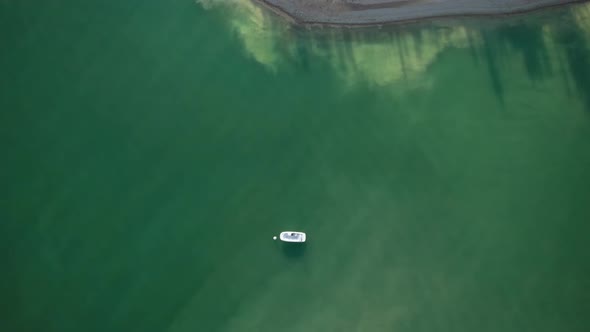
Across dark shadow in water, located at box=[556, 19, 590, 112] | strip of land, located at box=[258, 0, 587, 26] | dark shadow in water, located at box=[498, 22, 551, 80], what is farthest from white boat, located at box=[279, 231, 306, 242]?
dark shadow in water, located at box=[556, 19, 590, 112]

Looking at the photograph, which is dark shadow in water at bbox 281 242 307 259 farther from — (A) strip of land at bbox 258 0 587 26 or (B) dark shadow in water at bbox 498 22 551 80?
(B) dark shadow in water at bbox 498 22 551 80

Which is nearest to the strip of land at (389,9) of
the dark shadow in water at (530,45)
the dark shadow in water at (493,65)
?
the dark shadow in water at (530,45)

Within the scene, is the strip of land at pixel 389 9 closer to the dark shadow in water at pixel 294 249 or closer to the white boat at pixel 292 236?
the white boat at pixel 292 236

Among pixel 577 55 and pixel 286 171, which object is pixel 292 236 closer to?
pixel 286 171

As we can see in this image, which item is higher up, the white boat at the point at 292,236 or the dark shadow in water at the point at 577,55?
the dark shadow in water at the point at 577,55

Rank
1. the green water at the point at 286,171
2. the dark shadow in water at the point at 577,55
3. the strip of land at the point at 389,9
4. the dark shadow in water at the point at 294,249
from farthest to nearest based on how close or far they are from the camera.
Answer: the strip of land at the point at 389,9, the dark shadow in water at the point at 577,55, the dark shadow in water at the point at 294,249, the green water at the point at 286,171

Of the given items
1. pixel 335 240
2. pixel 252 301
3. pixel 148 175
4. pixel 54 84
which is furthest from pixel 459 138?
pixel 54 84
